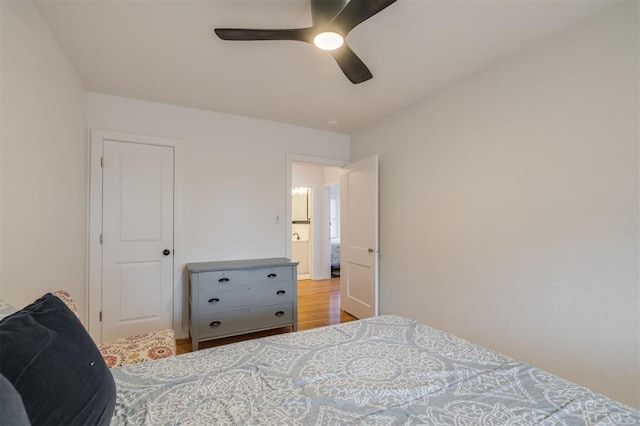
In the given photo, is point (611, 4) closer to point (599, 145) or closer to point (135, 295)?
point (599, 145)

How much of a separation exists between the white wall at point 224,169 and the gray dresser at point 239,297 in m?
0.27

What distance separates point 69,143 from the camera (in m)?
2.10

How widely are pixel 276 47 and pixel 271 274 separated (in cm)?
205

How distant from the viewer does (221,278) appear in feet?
9.05

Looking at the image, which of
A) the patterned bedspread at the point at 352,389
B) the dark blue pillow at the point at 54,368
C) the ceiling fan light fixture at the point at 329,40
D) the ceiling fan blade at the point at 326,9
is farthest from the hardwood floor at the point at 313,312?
the ceiling fan blade at the point at 326,9

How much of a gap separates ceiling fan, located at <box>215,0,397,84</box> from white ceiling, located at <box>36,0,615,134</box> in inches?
9.3

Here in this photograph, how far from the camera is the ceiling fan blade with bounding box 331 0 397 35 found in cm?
121

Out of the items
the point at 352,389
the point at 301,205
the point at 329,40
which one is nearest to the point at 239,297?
the point at 352,389

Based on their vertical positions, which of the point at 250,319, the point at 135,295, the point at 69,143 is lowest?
the point at 250,319

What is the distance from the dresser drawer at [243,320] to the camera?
106 inches

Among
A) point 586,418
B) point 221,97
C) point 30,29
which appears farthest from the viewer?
point 221,97

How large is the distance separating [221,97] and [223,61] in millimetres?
664

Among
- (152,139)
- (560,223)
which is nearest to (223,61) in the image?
(152,139)

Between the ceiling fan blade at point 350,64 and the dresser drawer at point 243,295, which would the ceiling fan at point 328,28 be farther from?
the dresser drawer at point 243,295
